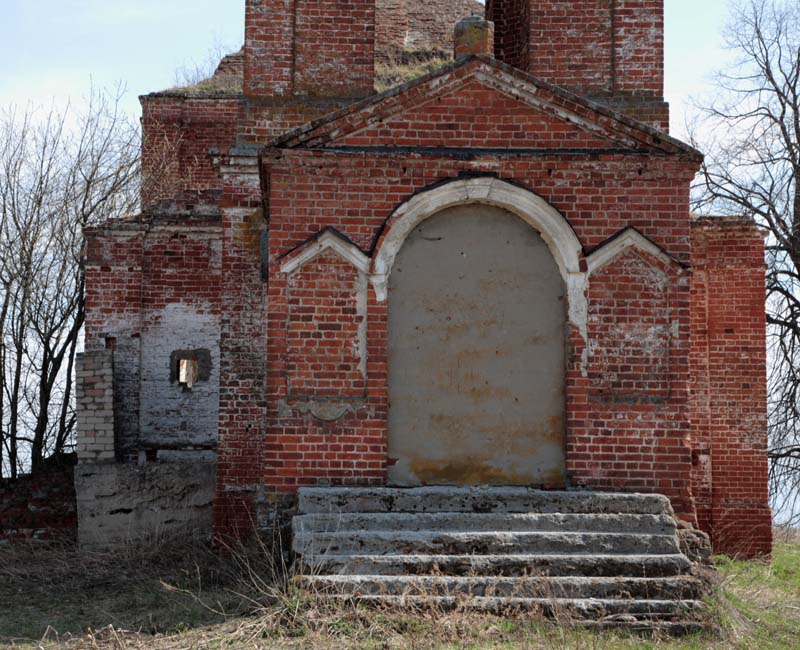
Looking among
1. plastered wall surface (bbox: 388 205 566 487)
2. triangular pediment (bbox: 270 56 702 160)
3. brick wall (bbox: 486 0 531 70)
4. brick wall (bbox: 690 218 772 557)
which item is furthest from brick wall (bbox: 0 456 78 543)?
brick wall (bbox: 486 0 531 70)

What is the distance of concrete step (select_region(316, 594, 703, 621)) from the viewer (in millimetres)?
8812

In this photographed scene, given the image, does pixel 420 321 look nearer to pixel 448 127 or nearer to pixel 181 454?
pixel 448 127

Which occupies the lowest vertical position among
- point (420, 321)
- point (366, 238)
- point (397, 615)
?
point (397, 615)

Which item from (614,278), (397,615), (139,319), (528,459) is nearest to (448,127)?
(614,278)

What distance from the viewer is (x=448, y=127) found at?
11203mm

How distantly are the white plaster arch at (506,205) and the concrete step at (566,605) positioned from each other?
2.88m

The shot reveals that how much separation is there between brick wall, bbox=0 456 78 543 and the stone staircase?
5978mm

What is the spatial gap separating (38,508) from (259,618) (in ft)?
25.1

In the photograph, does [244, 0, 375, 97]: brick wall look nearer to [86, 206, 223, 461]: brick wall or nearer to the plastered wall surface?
[86, 206, 223, 461]: brick wall

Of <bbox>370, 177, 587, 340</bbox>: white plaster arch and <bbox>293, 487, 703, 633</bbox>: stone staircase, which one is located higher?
<bbox>370, 177, 587, 340</bbox>: white plaster arch

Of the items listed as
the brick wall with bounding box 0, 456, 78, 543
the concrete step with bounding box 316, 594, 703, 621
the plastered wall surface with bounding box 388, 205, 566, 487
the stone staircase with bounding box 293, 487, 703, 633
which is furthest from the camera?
the brick wall with bounding box 0, 456, 78, 543

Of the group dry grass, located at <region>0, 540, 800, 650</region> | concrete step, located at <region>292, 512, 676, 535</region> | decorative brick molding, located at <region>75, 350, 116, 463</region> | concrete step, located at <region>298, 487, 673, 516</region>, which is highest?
decorative brick molding, located at <region>75, 350, 116, 463</region>

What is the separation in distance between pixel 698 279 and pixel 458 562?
6.69 m

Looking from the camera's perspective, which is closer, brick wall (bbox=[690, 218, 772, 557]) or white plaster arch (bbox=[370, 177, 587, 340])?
white plaster arch (bbox=[370, 177, 587, 340])
